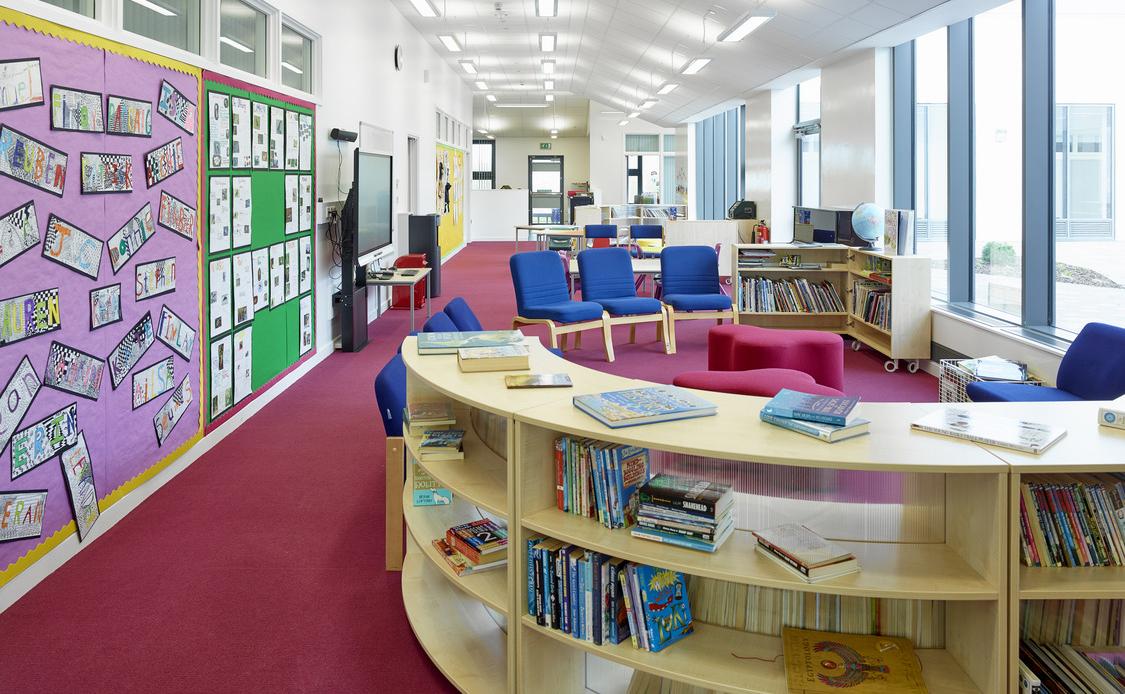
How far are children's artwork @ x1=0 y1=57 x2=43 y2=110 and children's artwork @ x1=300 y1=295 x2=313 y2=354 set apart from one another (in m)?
4.12

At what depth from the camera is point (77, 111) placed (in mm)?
3793

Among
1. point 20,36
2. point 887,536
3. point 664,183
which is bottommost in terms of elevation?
point 887,536

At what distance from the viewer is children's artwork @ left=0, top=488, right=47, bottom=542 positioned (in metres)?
3.38

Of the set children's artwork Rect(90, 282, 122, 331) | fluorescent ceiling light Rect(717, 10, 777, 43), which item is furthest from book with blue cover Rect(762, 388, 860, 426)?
fluorescent ceiling light Rect(717, 10, 777, 43)

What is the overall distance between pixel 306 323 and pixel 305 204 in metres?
0.98

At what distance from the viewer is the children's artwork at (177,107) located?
15.4 ft

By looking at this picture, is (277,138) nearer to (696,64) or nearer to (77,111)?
(77,111)

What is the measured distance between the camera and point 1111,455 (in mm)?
2213

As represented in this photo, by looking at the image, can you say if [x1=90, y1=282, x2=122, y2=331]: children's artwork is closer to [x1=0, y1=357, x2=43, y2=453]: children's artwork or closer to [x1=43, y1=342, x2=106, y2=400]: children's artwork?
[x1=43, y1=342, x2=106, y2=400]: children's artwork

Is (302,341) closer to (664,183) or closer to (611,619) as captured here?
(611,619)

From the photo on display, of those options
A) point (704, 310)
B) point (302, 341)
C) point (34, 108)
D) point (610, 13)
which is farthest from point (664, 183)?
point (34, 108)

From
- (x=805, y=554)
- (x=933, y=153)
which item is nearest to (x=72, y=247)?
(x=805, y=554)

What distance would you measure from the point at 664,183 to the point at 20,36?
22123 millimetres

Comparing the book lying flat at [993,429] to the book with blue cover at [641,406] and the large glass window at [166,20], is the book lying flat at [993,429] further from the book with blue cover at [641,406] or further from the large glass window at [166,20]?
the large glass window at [166,20]
